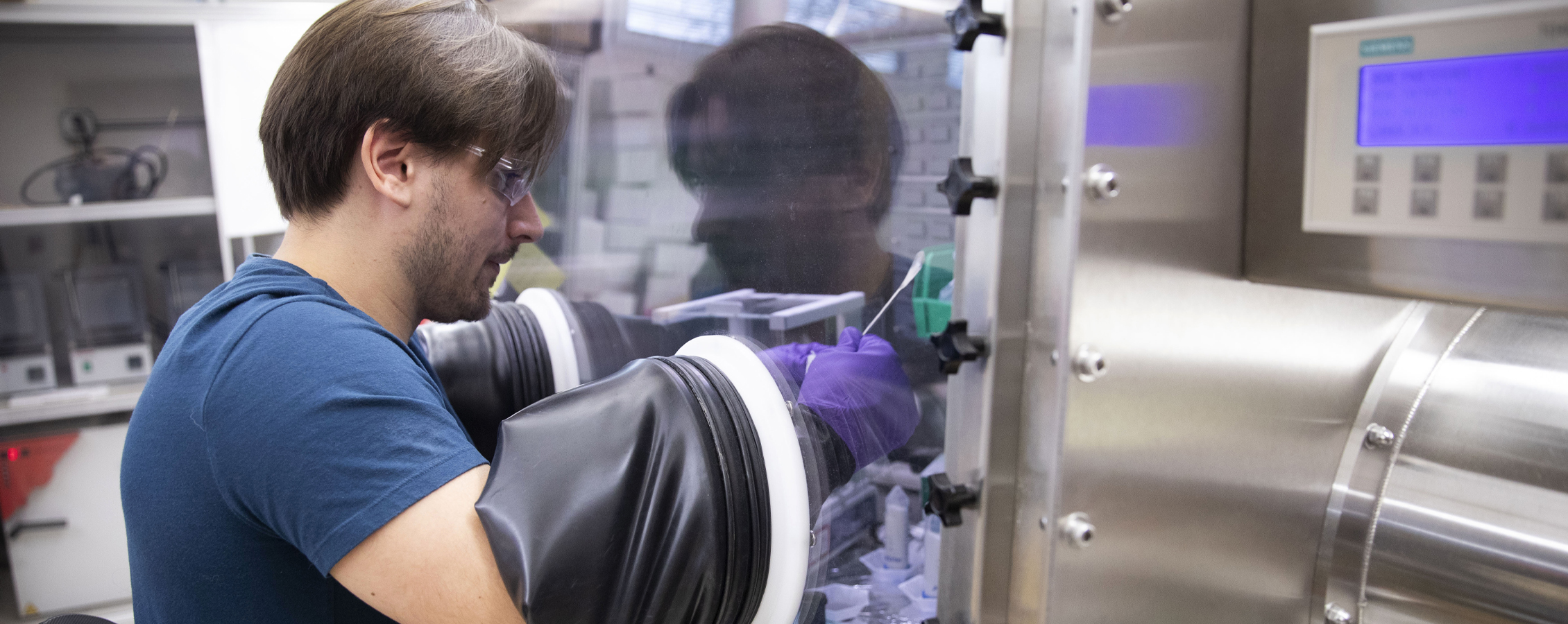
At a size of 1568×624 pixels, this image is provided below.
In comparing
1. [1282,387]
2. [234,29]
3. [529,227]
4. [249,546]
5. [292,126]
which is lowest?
[249,546]

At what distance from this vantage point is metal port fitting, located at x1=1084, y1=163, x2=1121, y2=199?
542mm

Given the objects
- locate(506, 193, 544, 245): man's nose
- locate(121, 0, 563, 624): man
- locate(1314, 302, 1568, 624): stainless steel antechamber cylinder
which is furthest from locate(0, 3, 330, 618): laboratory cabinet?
locate(1314, 302, 1568, 624): stainless steel antechamber cylinder

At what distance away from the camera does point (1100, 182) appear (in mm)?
542

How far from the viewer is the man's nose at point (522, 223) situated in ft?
3.15

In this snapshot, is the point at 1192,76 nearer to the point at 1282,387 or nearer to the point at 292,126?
the point at 1282,387

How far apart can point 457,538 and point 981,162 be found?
0.48m

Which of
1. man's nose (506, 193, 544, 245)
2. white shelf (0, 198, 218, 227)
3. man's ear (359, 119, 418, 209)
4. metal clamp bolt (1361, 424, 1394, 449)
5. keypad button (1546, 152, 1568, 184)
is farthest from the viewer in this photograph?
white shelf (0, 198, 218, 227)

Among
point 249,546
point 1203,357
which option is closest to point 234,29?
point 249,546

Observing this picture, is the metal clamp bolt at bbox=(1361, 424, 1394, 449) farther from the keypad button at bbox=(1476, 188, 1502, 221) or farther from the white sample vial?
the white sample vial

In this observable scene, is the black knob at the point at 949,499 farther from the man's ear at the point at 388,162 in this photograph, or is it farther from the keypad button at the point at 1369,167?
the man's ear at the point at 388,162

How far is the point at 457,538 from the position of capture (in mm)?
612

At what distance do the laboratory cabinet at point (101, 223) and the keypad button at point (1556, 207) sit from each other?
9.24 ft

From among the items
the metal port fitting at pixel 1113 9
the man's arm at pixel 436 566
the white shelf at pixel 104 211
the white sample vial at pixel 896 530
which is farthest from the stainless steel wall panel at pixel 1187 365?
the white shelf at pixel 104 211

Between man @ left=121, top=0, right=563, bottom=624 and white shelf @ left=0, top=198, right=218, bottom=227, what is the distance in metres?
1.93
